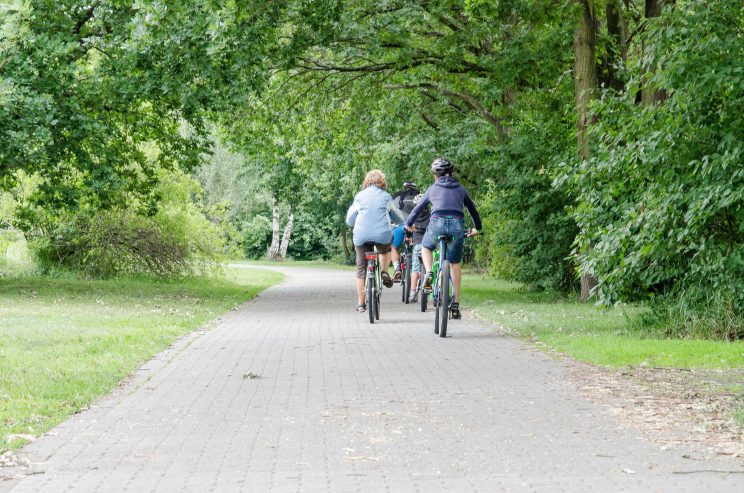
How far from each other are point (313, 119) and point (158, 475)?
23.7 metres

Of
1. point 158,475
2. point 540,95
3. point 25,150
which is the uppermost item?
point 540,95

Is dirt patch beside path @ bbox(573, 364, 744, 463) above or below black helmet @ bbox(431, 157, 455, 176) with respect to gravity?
below

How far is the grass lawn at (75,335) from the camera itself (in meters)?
7.89

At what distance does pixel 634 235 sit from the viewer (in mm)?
12422

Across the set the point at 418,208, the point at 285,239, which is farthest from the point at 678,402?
the point at 285,239

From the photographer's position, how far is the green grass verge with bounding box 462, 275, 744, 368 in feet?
33.8

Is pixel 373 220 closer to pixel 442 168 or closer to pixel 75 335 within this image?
pixel 442 168

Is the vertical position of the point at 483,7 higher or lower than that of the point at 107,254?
higher

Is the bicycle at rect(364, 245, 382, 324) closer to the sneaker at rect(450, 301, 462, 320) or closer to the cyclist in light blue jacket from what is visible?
the cyclist in light blue jacket

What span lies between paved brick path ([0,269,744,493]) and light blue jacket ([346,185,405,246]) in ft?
14.4

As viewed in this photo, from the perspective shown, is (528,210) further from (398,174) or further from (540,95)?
(398,174)

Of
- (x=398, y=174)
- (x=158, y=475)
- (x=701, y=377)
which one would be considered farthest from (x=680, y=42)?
(x=398, y=174)

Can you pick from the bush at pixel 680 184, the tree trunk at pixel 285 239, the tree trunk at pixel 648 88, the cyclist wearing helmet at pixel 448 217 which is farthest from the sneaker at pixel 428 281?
the tree trunk at pixel 285 239

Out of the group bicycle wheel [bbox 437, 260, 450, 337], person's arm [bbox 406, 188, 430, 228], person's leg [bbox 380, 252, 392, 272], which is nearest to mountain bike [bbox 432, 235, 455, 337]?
bicycle wheel [bbox 437, 260, 450, 337]
